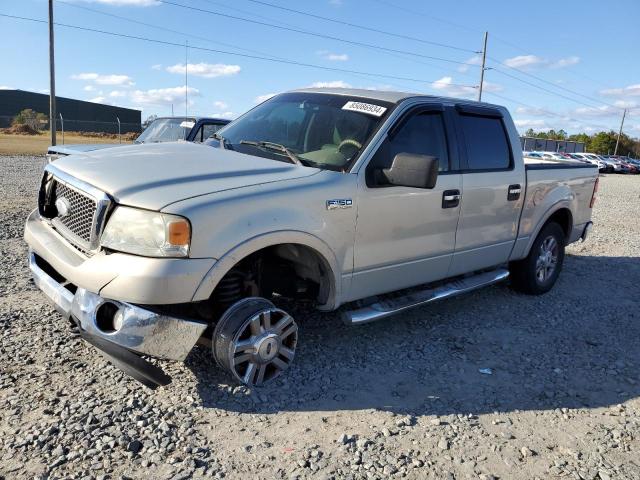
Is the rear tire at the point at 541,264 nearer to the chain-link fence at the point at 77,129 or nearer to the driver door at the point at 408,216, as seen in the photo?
the driver door at the point at 408,216

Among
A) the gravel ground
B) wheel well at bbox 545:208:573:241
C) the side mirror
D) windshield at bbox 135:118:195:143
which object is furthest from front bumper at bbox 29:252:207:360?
windshield at bbox 135:118:195:143

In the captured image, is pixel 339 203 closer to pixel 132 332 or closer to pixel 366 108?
pixel 366 108

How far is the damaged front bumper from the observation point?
2939mm

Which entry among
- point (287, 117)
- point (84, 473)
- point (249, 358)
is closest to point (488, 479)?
point (249, 358)

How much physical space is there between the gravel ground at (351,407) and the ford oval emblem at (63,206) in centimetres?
103

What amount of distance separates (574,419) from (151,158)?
10.7ft

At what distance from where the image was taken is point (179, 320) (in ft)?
9.89

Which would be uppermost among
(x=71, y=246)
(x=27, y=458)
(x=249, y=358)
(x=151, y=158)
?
(x=151, y=158)

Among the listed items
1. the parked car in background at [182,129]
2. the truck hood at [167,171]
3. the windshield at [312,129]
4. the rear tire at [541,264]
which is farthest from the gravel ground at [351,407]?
the parked car in background at [182,129]

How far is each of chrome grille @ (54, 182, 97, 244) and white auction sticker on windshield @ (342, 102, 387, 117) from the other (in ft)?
6.86

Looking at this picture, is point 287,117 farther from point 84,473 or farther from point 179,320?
point 84,473

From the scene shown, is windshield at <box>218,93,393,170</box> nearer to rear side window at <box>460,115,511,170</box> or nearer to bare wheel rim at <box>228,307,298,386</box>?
rear side window at <box>460,115,511,170</box>

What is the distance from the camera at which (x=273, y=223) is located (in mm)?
3283

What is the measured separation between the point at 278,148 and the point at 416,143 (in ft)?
3.65
